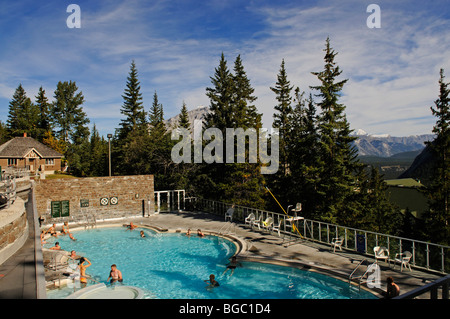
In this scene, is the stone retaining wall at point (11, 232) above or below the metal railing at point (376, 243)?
above

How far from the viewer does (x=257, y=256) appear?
1338 cm

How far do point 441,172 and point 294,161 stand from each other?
13600mm

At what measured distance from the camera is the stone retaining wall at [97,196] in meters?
21.2

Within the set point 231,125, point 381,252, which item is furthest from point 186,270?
point 231,125

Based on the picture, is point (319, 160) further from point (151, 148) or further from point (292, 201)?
point (151, 148)

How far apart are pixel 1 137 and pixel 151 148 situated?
43.9 metres

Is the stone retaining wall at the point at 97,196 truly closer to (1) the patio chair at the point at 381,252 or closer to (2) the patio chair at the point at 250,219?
(2) the patio chair at the point at 250,219

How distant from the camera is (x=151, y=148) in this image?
38.8 meters

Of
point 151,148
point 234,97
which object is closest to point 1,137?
point 151,148

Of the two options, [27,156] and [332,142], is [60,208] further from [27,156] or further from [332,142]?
[27,156]

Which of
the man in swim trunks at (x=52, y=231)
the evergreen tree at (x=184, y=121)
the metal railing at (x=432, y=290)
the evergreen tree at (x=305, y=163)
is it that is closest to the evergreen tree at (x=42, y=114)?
the evergreen tree at (x=184, y=121)

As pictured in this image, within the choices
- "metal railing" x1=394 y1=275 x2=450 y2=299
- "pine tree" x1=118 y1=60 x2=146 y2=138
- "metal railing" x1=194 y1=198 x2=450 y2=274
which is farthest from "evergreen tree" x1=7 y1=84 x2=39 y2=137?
"metal railing" x1=394 y1=275 x2=450 y2=299

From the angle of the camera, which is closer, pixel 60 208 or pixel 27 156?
pixel 60 208

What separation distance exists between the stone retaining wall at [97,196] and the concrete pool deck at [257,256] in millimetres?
1151
